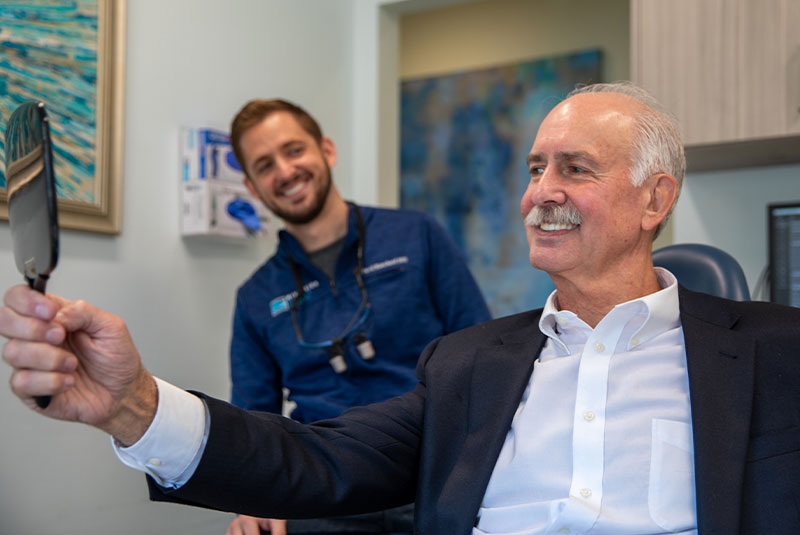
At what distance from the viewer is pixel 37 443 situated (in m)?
2.08

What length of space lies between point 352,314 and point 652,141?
3.33 feet

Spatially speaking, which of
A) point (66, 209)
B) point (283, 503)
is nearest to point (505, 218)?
point (66, 209)

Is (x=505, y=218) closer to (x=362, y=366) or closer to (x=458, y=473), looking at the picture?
(x=362, y=366)

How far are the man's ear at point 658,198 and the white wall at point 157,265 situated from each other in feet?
4.92

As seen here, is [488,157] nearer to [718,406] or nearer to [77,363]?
[718,406]

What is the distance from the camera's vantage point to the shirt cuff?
1.02 metres

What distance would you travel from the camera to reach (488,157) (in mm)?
4070

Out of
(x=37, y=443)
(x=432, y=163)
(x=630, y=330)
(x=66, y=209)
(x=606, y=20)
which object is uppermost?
(x=606, y=20)

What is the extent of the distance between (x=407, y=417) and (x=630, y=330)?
16.0 inches

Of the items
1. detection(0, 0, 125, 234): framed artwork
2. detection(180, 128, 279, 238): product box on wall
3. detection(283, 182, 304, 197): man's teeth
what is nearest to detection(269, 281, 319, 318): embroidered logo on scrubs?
detection(283, 182, 304, 197): man's teeth

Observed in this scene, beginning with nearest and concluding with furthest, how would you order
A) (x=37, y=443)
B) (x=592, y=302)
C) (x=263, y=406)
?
(x=592, y=302) → (x=37, y=443) → (x=263, y=406)

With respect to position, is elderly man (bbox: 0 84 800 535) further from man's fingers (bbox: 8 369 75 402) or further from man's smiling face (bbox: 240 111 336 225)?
man's smiling face (bbox: 240 111 336 225)

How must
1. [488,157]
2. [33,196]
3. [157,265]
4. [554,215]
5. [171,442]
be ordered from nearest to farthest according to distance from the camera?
[33,196], [171,442], [554,215], [157,265], [488,157]

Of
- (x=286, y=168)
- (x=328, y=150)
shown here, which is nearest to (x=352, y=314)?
(x=286, y=168)
